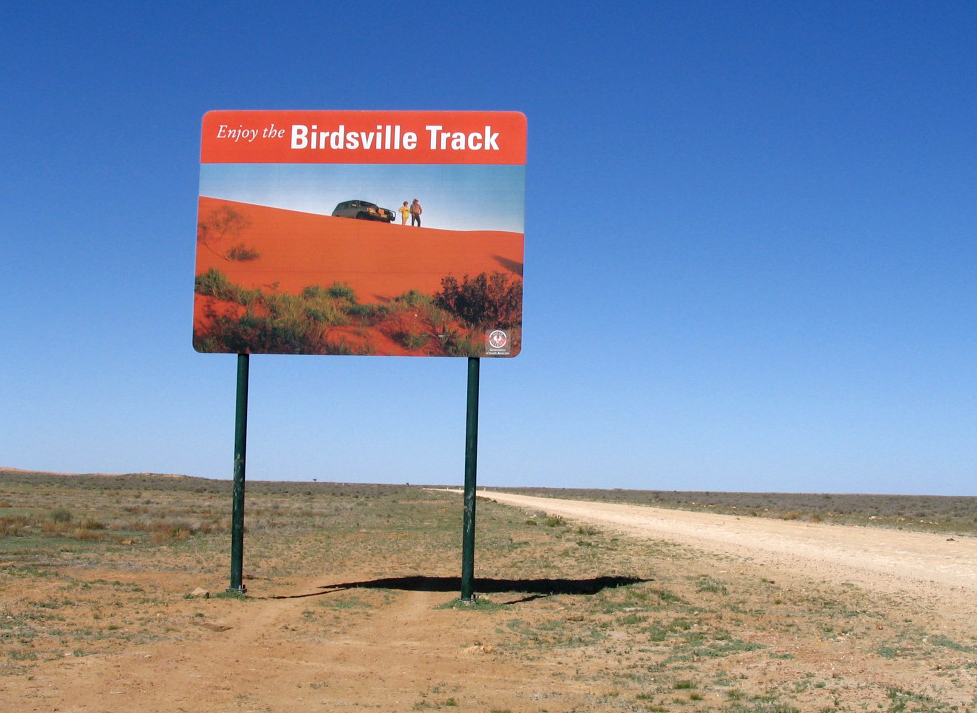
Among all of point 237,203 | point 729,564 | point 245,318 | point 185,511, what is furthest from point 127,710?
point 185,511

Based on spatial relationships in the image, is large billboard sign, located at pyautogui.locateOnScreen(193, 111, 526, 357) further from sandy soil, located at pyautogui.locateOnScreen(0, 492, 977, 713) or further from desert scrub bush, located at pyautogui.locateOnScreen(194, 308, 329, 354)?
sandy soil, located at pyautogui.locateOnScreen(0, 492, 977, 713)

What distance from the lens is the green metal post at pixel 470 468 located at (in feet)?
49.0

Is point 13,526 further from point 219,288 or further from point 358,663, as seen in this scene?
point 358,663

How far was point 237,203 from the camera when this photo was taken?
15914mm

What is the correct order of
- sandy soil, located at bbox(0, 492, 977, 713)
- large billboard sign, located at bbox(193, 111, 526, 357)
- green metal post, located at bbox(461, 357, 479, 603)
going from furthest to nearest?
large billboard sign, located at bbox(193, 111, 526, 357)
green metal post, located at bbox(461, 357, 479, 603)
sandy soil, located at bbox(0, 492, 977, 713)

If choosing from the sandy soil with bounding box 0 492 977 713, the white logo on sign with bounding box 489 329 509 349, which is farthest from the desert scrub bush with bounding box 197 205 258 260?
the sandy soil with bounding box 0 492 977 713

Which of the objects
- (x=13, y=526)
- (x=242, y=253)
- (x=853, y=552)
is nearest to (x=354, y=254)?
(x=242, y=253)

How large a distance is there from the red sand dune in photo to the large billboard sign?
0.06 ft

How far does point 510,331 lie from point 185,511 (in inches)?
1352

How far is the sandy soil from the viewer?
29.0 ft

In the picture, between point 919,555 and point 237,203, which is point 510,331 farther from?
point 919,555

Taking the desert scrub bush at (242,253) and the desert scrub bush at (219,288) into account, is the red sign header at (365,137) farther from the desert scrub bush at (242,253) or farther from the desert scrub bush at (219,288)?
the desert scrub bush at (219,288)

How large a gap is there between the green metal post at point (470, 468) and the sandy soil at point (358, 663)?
0.77 meters

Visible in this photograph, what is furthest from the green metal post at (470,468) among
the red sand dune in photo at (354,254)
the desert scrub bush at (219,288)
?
the desert scrub bush at (219,288)
